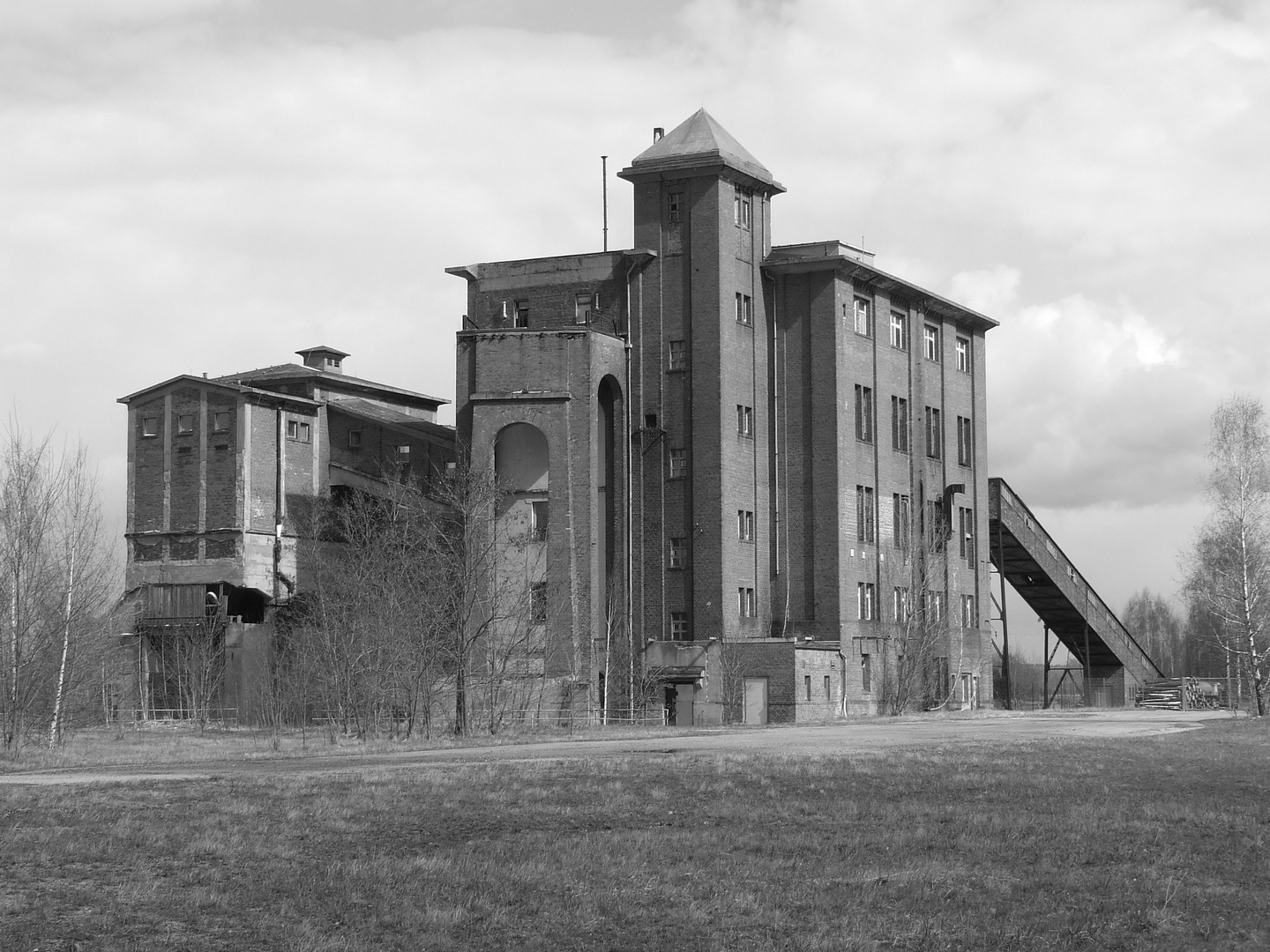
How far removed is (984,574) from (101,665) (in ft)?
134

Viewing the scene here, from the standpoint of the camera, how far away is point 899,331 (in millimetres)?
70812

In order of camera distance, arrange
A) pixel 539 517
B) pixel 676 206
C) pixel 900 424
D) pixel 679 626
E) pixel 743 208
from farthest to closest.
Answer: pixel 900 424 < pixel 743 208 < pixel 676 206 < pixel 679 626 < pixel 539 517

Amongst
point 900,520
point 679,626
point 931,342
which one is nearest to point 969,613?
point 900,520

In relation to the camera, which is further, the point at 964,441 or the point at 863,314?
Result: the point at 964,441

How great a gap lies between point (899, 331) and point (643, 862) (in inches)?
2244

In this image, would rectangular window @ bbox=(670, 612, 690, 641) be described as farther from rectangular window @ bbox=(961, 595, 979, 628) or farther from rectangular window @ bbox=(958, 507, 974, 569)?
rectangular window @ bbox=(958, 507, 974, 569)

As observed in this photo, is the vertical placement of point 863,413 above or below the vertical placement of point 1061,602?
above

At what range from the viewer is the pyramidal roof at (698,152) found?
62.2m

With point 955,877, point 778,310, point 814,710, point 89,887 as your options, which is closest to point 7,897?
point 89,887

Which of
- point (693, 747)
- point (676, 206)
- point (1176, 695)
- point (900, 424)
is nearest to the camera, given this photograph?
→ point (693, 747)


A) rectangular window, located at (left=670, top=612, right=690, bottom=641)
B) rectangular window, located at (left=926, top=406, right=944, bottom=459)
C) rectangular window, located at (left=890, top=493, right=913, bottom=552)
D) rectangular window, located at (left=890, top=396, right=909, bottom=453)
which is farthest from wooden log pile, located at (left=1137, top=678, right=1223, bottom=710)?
rectangular window, located at (left=670, top=612, right=690, bottom=641)

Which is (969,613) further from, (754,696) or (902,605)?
(754,696)

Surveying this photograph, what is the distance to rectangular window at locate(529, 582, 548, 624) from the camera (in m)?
57.7

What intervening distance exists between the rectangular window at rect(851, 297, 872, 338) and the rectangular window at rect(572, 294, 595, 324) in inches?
427
